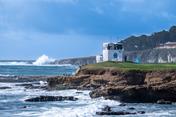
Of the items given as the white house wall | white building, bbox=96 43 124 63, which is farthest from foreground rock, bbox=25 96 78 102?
the white house wall

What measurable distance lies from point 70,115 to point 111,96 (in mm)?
13629

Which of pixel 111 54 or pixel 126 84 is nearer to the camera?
pixel 126 84

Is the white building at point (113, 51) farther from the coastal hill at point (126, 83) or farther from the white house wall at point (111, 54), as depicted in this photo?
the coastal hill at point (126, 83)

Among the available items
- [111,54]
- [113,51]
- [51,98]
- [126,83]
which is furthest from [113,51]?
[51,98]

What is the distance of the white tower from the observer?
333ft

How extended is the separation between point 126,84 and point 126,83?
1.27 feet

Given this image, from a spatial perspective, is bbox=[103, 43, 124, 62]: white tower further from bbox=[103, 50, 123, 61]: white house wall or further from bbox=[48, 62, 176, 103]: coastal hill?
bbox=[48, 62, 176, 103]: coastal hill

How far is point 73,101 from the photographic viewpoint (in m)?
66.2

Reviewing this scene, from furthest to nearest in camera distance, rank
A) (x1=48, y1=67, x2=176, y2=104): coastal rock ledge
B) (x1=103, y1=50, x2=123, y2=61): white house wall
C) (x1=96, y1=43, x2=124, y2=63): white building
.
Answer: (x1=103, y1=50, x2=123, y2=61): white house wall
(x1=96, y1=43, x2=124, y2=63): white building
(x1=48, y1=67, x2=176, y2=104): coastal rock ledge

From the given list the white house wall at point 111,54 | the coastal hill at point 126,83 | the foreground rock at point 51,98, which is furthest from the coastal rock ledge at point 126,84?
the white house wall at point 111,54

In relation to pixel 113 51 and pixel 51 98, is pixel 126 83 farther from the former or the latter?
pixel 113 51

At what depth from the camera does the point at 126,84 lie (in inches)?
2776

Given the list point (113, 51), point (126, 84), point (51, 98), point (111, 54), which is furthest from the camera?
point (111, 54)

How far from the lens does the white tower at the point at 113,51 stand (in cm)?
10156
